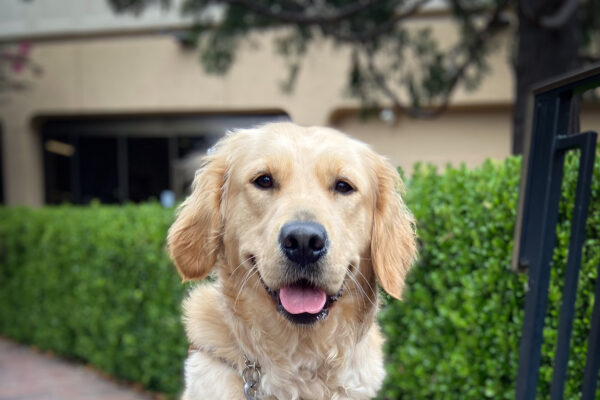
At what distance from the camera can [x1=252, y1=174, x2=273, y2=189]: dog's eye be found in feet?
7.96

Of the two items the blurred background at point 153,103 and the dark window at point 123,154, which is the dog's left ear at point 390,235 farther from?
the dark window at point 123,154

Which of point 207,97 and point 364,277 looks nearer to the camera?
point 364,277

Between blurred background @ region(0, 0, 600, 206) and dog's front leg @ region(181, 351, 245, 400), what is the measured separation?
898cm

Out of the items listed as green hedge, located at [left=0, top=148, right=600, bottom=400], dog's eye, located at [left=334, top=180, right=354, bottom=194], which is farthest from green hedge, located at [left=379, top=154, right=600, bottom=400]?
dog's eye, located at [left=334, top=180, right=354, bottom=194]

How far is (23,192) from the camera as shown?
16.2 m

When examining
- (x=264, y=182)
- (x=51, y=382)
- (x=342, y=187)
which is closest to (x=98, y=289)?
(x=51, y=382)

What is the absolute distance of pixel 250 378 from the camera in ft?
7.79

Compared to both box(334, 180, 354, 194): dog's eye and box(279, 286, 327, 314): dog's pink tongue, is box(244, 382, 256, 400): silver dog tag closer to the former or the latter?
box(279, 286, 327, 314): dog's pink tongue

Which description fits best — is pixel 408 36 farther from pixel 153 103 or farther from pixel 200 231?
pixel 153 103

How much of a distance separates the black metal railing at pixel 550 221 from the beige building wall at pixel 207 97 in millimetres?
9492

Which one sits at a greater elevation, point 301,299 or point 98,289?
point 301,299

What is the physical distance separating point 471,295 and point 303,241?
132 cm

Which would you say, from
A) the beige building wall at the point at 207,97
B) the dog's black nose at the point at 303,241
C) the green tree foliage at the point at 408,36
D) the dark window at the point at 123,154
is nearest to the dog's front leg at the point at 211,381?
the dog's black nose at the point at 303,241

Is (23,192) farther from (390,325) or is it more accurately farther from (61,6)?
(390,325)
